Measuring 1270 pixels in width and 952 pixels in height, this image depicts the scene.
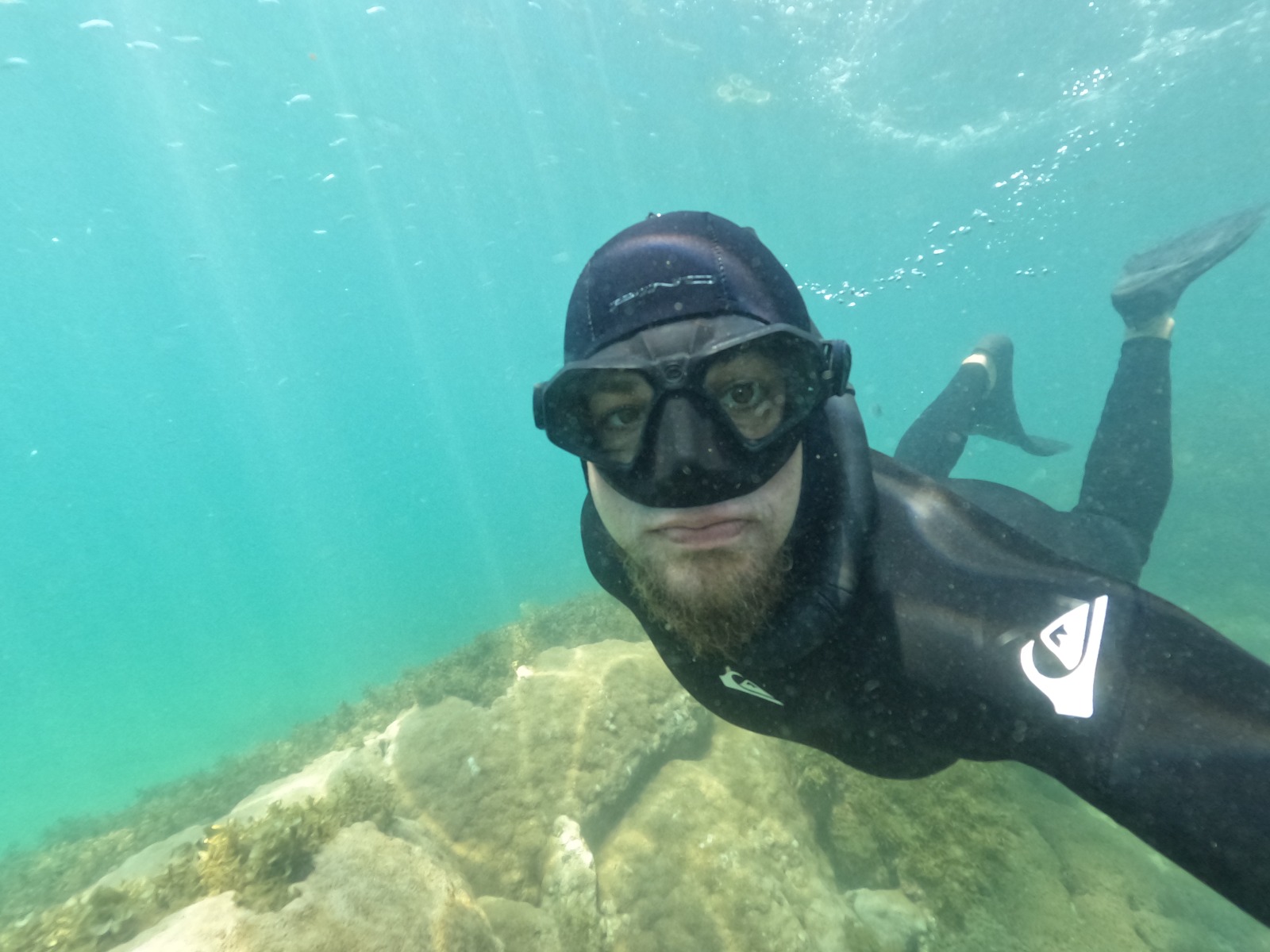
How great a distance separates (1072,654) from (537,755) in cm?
567

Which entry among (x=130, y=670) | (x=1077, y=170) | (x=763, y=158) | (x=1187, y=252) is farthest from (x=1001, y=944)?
(x=130, y=670)

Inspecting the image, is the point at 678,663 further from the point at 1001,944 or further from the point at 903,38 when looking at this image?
the point at 903,38

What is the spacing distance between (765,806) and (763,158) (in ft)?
118

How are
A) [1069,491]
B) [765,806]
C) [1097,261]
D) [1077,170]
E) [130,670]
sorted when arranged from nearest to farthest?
[765,806]
[1069,491]
[1077,170]
[130,670]
[1097,261]

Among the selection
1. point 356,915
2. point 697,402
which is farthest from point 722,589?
point 356,915

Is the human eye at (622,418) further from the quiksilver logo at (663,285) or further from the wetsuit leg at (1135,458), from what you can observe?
the wetsuit leg at (1135,458)

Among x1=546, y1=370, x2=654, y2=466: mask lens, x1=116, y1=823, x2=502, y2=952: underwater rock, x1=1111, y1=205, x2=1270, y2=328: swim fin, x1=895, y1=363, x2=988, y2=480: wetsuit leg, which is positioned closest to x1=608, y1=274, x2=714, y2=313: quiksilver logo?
x1=546, y1=370, x2=654, y2=466: mask lens

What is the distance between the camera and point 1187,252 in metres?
8.46

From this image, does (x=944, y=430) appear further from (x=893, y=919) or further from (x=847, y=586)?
(x=847, y=586)

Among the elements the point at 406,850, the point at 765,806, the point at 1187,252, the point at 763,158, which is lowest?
the point at 765,806

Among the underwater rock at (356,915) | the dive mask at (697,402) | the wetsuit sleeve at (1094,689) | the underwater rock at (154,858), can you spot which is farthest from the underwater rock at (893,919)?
the underwater rock at (154,858)

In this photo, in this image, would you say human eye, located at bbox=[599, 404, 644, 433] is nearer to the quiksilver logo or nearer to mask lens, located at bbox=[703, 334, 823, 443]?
mask lens, located at bbox=[703, 334, 823, 443]

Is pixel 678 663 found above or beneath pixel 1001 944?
above

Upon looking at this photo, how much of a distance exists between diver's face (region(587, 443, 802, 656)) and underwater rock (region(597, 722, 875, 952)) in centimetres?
425
